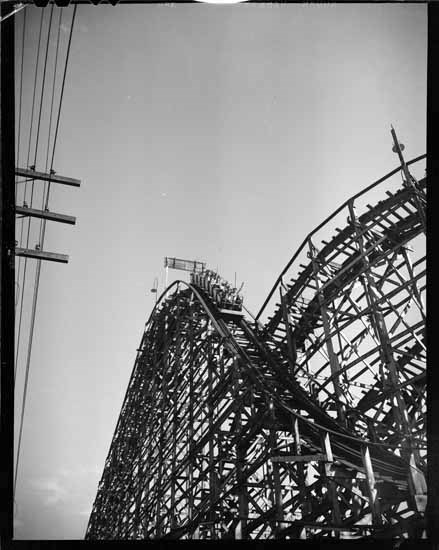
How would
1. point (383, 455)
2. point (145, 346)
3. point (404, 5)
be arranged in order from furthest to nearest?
point (145, 346)
point (383, 455)
point (404, 5)

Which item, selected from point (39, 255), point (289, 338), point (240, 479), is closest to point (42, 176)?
point (39, 255)

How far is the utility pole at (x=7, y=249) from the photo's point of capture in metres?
4.49

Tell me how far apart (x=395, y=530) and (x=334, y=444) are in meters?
1.61

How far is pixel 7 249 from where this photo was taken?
482 cm

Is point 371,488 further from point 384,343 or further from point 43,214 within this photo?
point 43,214

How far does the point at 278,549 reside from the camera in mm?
4762

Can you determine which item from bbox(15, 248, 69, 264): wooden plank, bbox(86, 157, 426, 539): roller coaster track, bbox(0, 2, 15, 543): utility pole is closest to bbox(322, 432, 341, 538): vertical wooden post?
bbox(86, 157, 426, 539): roller coaster track

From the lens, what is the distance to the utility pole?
449cm

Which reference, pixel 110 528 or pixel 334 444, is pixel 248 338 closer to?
pixel 334 444

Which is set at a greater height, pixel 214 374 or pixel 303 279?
pixel 303 279

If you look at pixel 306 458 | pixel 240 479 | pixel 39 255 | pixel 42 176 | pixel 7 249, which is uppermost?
pixel 42 176

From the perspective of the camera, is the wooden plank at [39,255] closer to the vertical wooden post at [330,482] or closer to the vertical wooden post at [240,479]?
the vertical wooden post at [240,479]

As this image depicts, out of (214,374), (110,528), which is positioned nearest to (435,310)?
(214,374)

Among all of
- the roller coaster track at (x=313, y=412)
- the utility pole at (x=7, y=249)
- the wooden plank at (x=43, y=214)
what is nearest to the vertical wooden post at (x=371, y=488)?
the roller coaster track at (x=313, y=412)
